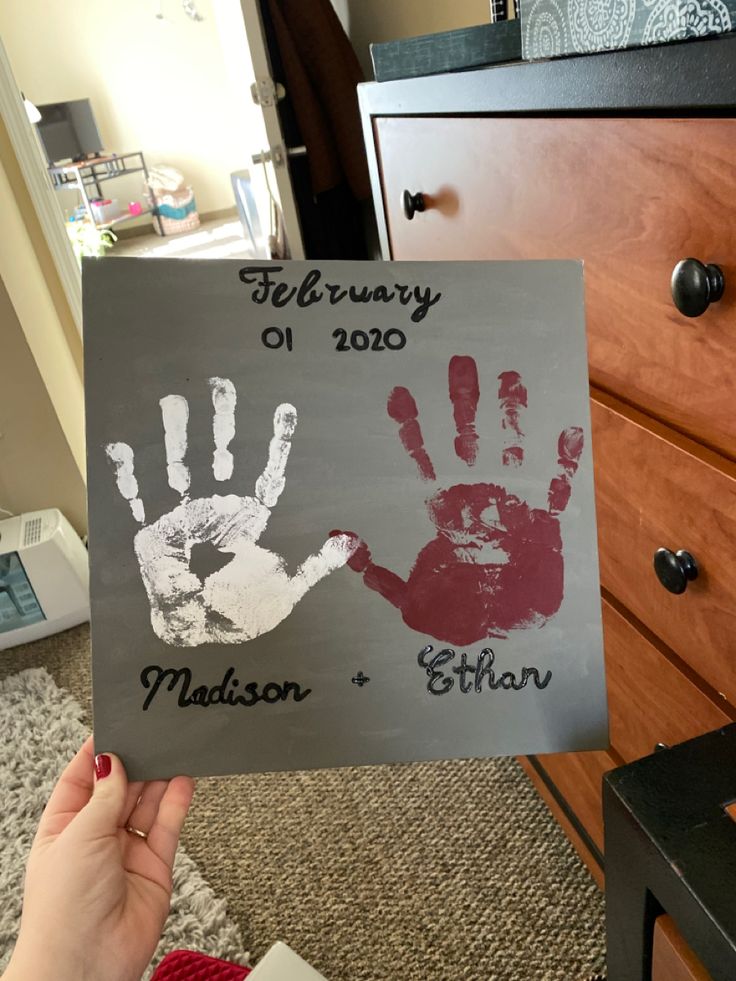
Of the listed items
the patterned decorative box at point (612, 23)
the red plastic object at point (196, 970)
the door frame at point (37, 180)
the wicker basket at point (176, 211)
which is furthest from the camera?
the wicker basket at point (176, 211)

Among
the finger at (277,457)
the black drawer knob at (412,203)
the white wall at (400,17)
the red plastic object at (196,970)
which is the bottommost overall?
the red plastic object at (196,970)

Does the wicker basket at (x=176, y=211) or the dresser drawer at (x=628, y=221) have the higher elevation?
the dresser drawer at (x=628, y=221)

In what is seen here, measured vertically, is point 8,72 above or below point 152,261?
above

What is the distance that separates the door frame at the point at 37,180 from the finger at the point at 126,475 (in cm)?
119

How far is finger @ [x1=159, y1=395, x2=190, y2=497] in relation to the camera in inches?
18.7

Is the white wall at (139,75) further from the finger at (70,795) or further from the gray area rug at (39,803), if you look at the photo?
the finger at (70,795)

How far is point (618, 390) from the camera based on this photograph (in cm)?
56

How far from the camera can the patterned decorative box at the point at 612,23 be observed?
0.37 meters

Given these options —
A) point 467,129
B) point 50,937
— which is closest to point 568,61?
point 467,129

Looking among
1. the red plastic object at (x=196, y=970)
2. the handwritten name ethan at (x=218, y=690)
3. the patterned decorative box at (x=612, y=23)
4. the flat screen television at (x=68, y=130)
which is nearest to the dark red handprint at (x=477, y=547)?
the handwritten name ethan at (x=218, y=690)

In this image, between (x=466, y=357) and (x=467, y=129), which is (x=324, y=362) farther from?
(x=467, y=129)

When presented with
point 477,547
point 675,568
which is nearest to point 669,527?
point 675,568

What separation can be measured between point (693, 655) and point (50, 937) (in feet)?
1.82

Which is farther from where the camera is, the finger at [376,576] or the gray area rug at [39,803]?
the gray area rug at [39,803]
